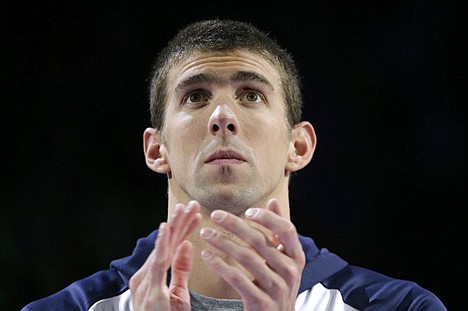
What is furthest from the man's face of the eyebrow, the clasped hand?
the clasped hand

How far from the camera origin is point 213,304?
2262 mm

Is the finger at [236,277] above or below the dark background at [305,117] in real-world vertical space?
below

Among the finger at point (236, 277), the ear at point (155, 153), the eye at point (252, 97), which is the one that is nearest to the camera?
the finger at point (236, 277)

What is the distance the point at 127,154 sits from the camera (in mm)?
3395

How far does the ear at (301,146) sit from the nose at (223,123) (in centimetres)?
28

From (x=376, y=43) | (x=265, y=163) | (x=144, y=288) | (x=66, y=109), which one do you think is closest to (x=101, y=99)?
(x=66, y=109)

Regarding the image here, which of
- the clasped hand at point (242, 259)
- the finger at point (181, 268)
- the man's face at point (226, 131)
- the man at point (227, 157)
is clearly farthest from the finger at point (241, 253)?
the man's face at point (226, 131)

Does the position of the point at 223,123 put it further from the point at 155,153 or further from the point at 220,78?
the point at 155,153

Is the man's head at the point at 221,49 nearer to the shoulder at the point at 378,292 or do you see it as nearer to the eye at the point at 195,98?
the eye at the point at 195,98

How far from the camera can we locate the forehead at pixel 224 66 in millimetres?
2357

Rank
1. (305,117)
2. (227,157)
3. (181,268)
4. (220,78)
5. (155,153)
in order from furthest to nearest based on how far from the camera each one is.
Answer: (305,117) < (155,153) < (220,78) < (227,157) < (181,268)

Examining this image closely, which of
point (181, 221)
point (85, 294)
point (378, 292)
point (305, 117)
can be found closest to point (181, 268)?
point (181, 221)

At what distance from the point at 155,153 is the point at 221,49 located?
0.36 meters

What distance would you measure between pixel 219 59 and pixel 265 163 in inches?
13.6
